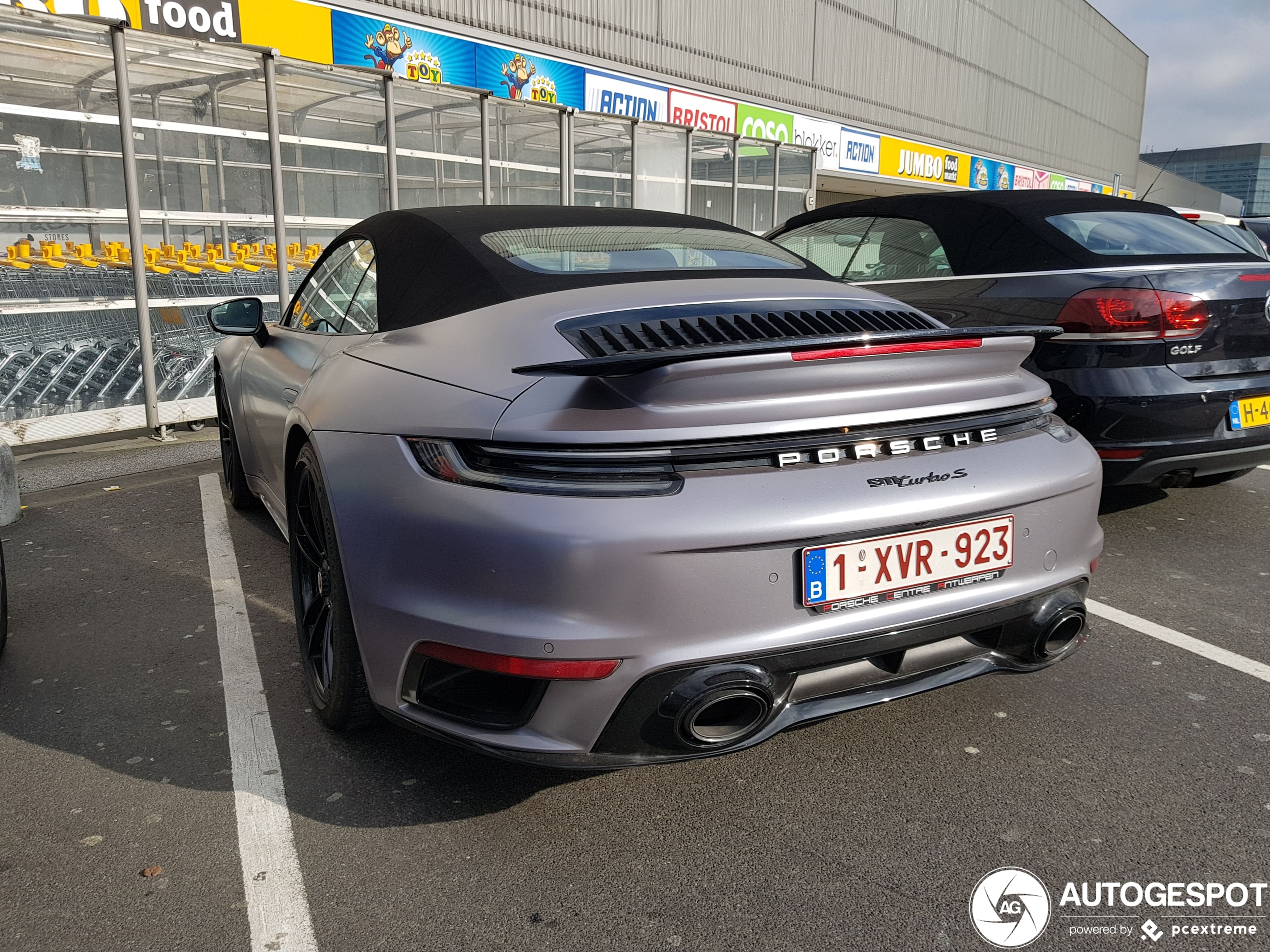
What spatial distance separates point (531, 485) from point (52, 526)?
3.71 m

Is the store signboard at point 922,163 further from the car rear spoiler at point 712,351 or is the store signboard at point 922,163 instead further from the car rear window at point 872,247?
the car rear spoiler at point 712,351

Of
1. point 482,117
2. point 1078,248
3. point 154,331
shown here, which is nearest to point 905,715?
point 1078,248

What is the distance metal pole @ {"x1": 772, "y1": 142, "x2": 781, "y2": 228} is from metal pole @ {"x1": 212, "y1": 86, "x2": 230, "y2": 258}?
26.2 feet

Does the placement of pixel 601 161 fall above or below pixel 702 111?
below

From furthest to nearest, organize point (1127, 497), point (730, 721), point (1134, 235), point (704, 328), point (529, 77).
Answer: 1. point (529, 77)
2. point (1127, 497)
3. point (1134, 235)
4. point (704, 328)
5. point (730, 721)

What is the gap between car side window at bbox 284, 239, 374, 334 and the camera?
3.28m

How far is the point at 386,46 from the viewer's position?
38.5 ft

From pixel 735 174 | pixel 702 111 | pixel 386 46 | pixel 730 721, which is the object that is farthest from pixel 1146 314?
pixel 702 111

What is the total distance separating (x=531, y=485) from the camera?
1945 millimetres

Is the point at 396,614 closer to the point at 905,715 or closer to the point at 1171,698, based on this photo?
the point at 905,715

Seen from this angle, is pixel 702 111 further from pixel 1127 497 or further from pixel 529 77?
pixel 1127 497

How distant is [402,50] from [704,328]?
11161 millimetres

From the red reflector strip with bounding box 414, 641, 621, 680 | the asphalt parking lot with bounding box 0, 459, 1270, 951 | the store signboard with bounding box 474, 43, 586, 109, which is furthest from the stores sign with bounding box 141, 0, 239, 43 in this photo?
the red reflector strip with bounding box 414, 641, 621, 680

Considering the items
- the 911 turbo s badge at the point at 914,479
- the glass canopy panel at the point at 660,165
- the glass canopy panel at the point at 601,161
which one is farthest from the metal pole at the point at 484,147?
the 911 turbo s badge at the point at 914,479
